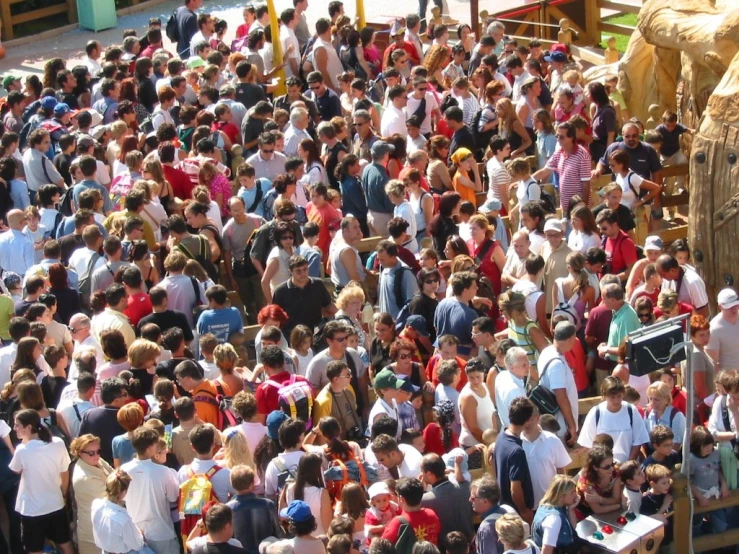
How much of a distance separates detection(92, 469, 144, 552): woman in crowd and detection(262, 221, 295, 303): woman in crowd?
3630 mm

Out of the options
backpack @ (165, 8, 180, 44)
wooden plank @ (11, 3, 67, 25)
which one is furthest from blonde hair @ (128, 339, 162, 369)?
wooden plank @ (11, 3, 67, 25)

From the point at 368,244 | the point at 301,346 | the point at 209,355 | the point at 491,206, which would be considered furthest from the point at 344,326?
the point at 368,244

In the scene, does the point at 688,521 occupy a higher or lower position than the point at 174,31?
lower

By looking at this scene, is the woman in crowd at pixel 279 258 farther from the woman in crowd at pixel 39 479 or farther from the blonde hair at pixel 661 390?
the blonde hair at pixel 661 390

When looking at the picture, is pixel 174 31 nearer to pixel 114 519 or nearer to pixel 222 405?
pixel 222 405

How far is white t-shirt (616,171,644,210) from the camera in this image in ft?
45.0

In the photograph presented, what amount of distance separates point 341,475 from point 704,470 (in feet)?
8.53

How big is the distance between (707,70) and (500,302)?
A: 5.80 m

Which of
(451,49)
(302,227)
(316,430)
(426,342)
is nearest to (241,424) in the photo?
(316,430)

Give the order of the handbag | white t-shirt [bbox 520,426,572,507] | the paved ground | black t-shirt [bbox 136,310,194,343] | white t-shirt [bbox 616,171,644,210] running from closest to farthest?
white t-shirt [bbox 520,426,572,507]
the handbag
black t-shirt [bbox 136,310,194,343]
white t-shirt [bbox 616,171,644,210]
the paved ground

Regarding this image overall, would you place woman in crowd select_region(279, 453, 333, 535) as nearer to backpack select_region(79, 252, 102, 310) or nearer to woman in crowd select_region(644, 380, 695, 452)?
woman in crowd select_region(644, 380, 695, 452)

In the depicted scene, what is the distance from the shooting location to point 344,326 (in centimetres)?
1077

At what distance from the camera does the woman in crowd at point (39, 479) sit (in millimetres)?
9828

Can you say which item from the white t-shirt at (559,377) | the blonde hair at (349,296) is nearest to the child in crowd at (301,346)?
Result: the blonde hair at (349,296)
